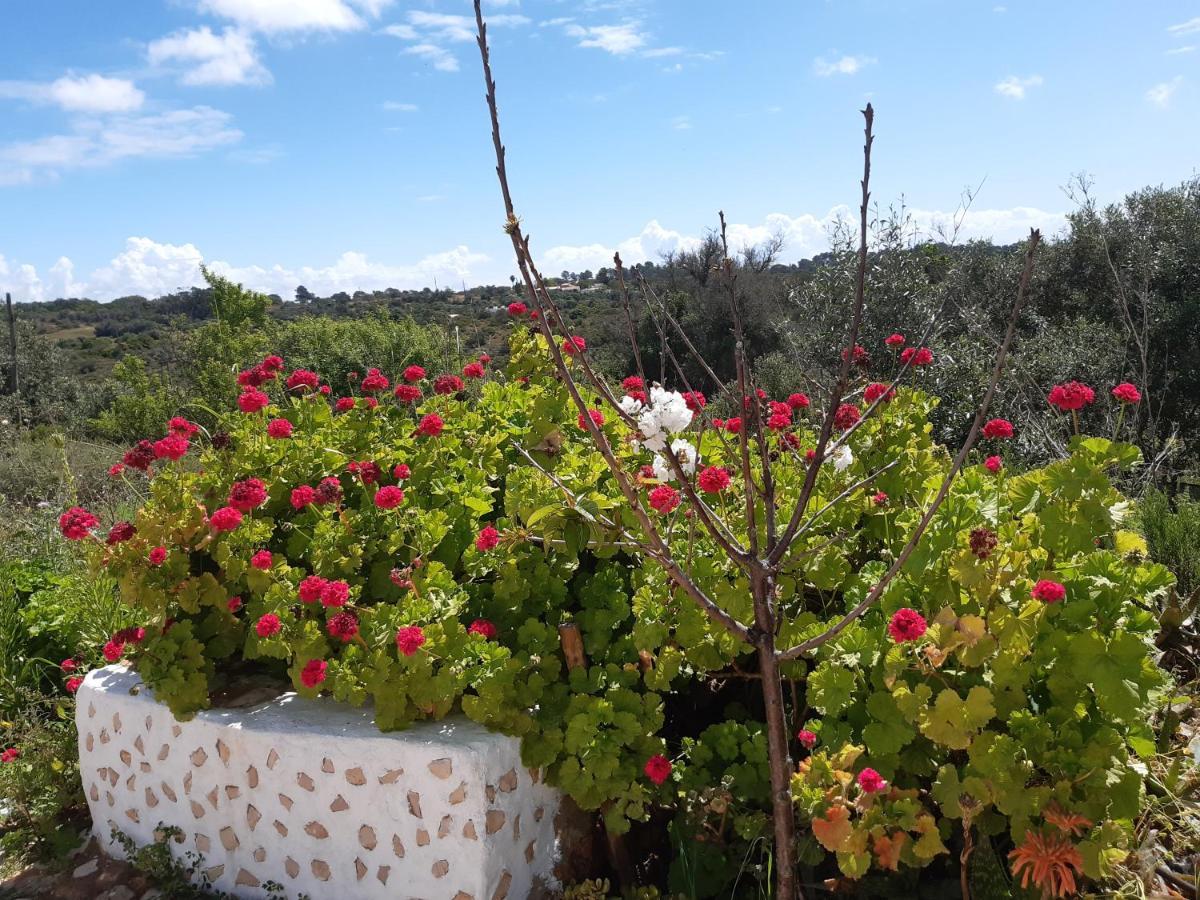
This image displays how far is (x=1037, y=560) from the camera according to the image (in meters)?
2.17

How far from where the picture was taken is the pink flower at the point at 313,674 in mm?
2320

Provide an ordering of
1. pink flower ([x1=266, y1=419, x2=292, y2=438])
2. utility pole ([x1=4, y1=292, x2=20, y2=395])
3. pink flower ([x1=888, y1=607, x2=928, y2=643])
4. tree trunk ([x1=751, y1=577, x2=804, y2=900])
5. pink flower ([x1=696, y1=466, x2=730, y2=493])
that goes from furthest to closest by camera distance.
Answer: utility pole ([x1=4, y1=292, x2=20, y2=395]), pink flower ([x1=266, y1=419, x2=292, y2=438]), pink flower ([x1=696, y1=466, x2=730, y2=493]), pink flower ([x1=888, y1=607, x2=928, y2=643]), tree trunk ([x1=751, y1=577, x2=804, y2=900])

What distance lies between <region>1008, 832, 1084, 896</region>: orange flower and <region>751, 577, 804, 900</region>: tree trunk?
0.50 metres

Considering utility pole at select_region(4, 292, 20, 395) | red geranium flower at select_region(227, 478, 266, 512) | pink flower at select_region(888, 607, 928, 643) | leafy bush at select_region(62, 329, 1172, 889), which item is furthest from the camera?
utility pole at select_region(4, 292, 20, 395)

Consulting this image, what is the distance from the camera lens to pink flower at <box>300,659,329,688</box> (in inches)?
91.3

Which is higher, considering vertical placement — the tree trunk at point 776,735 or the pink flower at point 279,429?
the pink flower at point 279,429

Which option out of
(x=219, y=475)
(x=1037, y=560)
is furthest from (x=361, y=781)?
(x=1037, y=560)

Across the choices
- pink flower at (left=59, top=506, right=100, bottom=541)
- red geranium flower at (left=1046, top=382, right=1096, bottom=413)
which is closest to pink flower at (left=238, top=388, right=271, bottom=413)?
pink flower at (left=59, top=506, right=100, bottom=541)

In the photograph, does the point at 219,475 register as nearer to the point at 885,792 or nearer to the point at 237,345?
the point at 885,792

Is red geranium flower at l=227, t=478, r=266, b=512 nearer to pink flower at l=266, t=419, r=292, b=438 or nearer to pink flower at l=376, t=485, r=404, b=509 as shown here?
pink flower at l=266, t=419, r=292, b=438

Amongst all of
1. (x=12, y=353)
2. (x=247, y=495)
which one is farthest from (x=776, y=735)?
(x=12, y=353)

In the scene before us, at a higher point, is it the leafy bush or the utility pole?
the utility pole

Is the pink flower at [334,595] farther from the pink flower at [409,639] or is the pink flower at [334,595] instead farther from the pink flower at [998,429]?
the pink flower at [998,429]

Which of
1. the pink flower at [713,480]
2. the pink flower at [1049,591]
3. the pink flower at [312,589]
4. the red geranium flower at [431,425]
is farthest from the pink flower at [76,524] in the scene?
the pink flower at [1049,591]
